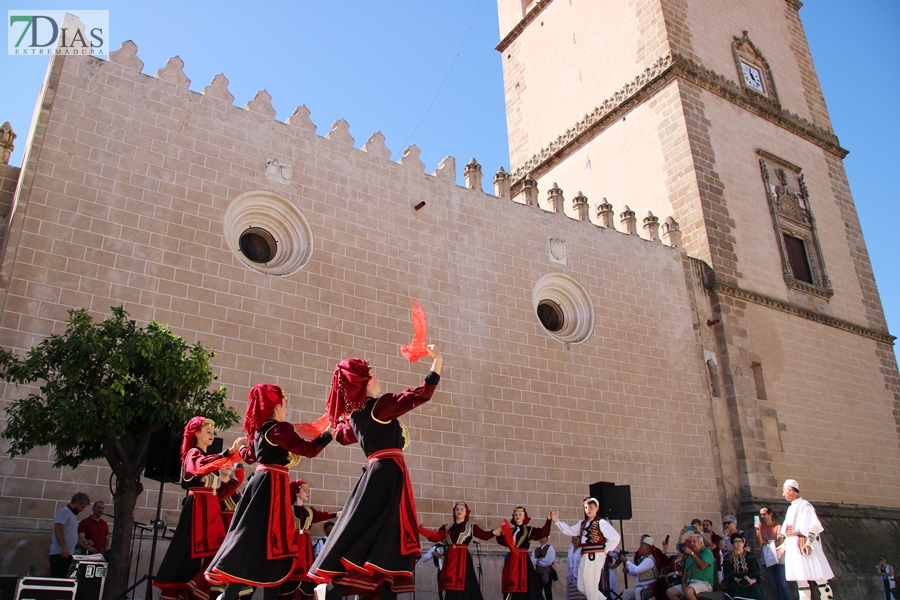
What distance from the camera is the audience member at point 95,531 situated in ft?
24.3

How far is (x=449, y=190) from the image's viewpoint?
13.2 m

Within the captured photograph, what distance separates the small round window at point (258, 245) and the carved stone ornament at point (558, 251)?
538 centimetres

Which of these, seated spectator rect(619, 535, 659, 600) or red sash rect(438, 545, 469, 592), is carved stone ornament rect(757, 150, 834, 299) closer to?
seated spectator rect(619, 535, 659, 600)

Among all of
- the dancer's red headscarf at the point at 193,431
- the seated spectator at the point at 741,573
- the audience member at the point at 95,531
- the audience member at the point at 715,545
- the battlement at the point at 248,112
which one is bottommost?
the seated spectator at the point at 741,573

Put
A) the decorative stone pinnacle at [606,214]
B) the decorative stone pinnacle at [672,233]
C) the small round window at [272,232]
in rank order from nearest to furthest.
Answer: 1. the small round window at [272,232]
2. the decorative stone pinnacle at [606,214]
3. the decorative stone pinnacle at [672,233]

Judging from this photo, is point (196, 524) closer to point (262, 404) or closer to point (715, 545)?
point (262, 404)

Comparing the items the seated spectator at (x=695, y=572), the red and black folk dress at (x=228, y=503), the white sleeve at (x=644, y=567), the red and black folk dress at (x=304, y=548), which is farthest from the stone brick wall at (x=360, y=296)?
the seated spectator at (x=695, y=572)

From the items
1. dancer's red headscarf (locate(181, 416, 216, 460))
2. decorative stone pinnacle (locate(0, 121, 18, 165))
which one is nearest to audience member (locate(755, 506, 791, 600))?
dancer's red headscarf (locate(181, 416, 216, 460))

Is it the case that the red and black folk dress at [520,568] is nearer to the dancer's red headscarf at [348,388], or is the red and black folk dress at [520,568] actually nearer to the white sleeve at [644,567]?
the white sleeve at [644,567]

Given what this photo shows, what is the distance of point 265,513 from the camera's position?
4.62m

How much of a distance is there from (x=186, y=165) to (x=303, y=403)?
12.3 feet

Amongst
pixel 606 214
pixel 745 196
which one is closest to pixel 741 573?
pixel 606 214

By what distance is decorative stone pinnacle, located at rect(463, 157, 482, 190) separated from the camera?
1365cm

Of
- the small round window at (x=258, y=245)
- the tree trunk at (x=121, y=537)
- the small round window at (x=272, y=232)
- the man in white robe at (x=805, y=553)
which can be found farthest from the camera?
the small round window at (x=258, y=245)
